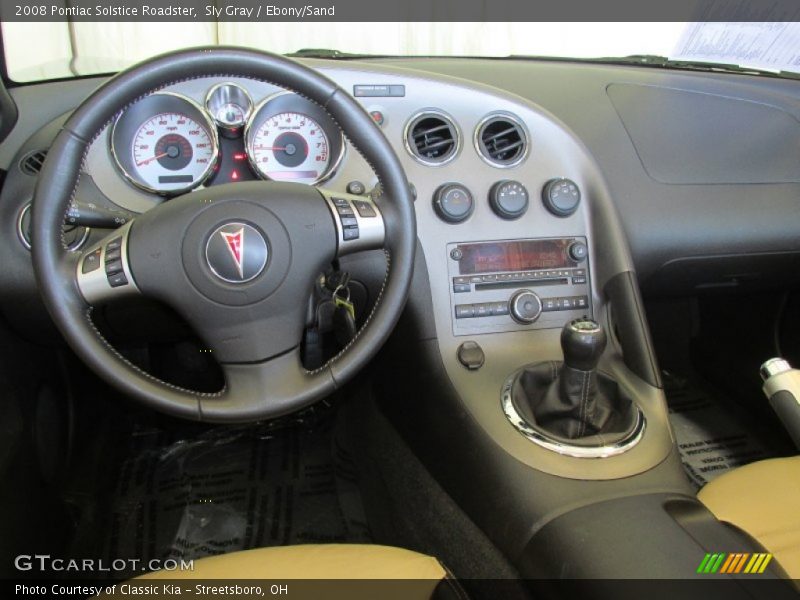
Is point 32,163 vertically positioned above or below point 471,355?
above

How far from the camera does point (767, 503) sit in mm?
911

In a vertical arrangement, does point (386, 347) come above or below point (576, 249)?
below

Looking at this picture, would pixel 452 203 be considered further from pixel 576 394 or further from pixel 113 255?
pixel 113 255

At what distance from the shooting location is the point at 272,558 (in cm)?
77

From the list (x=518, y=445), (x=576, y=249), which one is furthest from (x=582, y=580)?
(x=576, y=249)

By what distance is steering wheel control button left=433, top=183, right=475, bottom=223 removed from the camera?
1023 millimetres

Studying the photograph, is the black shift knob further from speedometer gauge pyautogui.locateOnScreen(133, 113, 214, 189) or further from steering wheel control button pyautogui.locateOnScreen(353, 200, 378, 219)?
speedometer gauge pyautogui.locateOnScreen(133, 113, 214, 189)

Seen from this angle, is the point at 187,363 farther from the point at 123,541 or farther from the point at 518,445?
the point at 518,445

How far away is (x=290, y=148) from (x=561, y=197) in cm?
44

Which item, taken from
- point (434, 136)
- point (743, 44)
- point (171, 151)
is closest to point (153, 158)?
point (171, 151)

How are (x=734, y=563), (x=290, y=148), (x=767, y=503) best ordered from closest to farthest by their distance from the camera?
(x=734, y=563) → (x=767, y=503) → (x=290, y=148)

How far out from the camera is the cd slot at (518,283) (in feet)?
3.43
